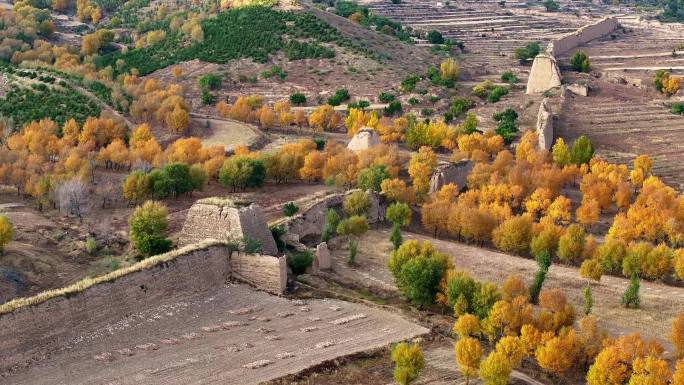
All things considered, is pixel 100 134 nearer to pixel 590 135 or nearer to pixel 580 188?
pixel 580 188

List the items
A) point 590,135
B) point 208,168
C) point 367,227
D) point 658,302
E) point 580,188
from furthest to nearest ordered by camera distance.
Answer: point 590,135 → point 580,188 → point 208,168 → point 367,227 → point 658,302

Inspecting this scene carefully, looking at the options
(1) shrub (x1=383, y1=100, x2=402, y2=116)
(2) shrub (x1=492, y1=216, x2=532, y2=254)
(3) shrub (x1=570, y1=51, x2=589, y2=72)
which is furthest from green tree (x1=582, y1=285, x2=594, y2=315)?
(3) shrub (x1=570, y1=51, x2=589, y2=72)

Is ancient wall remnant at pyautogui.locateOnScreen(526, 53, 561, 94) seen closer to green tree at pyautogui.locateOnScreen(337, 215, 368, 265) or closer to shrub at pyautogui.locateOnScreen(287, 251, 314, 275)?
green tree at pyautogui.locateOnScreen(337, 215, 368, 265)

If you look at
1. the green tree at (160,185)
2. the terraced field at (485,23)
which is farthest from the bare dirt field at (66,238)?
the terraced field at (485,23)

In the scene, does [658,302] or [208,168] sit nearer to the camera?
[658,302]

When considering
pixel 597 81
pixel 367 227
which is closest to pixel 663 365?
pixel 367 227

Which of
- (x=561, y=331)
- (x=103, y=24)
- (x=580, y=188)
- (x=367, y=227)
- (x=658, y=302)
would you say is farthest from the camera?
(x=103, y=24)
